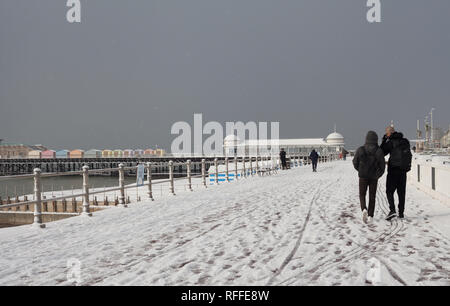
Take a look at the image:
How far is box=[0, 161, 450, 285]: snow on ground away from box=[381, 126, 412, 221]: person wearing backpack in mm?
699

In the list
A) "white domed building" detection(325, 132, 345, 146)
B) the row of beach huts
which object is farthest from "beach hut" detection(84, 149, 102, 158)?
"white domed building" detection(325, 132, 345, 146)

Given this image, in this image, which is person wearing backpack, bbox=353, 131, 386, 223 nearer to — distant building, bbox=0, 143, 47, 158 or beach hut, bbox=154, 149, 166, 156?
beach hut, bbox=154, 149, 166, 156

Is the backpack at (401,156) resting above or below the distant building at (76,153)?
above

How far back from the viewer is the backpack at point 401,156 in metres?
7.91

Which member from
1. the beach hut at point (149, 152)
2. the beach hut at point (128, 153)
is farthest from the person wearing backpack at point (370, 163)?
the beach hut at point (128, 153)

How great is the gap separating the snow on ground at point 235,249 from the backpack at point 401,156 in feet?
3.70

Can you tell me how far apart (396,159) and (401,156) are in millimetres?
106

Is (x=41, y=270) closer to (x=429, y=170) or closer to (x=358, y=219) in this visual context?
(x=358, y=219)

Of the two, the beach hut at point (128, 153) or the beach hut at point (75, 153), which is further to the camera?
the beach hut at point (75, 153)

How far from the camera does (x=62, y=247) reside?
6301mm

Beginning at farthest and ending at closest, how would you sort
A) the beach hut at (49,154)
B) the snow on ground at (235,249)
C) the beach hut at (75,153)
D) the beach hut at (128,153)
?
the beach hut at (49,154)
the beach hut at (75,153)
the beach hut at (128,153)
the snow on ground at (235,249)

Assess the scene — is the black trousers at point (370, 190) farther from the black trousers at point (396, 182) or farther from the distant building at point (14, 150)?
the distant building at point (14, 150)
